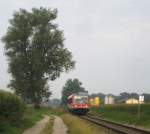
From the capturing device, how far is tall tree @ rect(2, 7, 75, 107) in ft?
269

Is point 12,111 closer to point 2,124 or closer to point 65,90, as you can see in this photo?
point 2,124

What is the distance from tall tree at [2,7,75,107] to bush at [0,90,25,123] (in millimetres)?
47705

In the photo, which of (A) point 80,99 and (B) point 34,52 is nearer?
(A) point 80,99

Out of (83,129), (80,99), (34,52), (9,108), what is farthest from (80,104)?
(83,129)

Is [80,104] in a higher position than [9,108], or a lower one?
higher

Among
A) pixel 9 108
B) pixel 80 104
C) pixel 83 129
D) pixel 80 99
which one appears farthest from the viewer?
pixel 80 99

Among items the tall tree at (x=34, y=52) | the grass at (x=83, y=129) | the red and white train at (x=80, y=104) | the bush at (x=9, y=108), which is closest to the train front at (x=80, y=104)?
the red and white train at (x=80, y=104)

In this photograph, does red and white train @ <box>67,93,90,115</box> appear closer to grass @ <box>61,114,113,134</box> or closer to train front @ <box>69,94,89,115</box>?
train front @ <box>69,94,89,115</box>

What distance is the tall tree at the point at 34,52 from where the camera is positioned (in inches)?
3228

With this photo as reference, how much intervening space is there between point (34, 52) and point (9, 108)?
51349mm

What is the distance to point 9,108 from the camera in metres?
30.8

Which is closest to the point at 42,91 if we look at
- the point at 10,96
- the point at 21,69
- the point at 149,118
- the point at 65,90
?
the point at 21,69

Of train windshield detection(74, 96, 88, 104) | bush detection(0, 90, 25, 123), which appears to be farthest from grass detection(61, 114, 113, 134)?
train windshield detection(74, 96, 88, 104)

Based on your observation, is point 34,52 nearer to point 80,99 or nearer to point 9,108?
point 80,99
